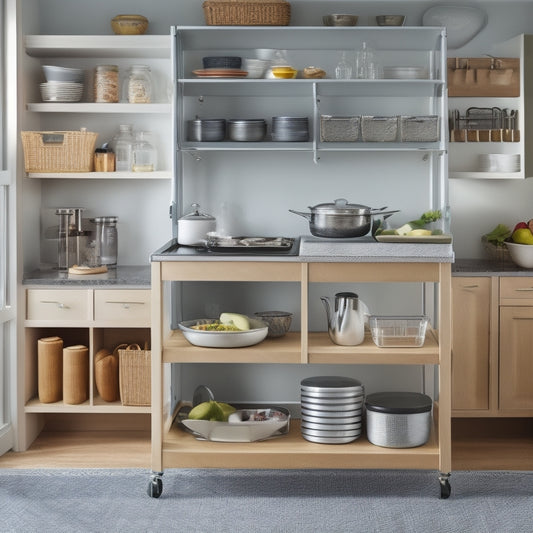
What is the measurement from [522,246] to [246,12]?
1.70 m

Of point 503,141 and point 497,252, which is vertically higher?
point 503,141

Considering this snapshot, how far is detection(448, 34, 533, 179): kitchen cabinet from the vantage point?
14.2 feet

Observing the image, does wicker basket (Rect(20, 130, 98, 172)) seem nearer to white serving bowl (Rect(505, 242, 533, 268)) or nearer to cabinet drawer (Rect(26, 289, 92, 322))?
cabinet drawer (Rect(26, 289, 92, 322))

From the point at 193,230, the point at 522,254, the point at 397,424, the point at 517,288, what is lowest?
the point at 397,424

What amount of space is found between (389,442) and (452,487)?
348 millimetres

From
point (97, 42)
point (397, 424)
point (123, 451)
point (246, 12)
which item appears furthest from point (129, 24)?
point (397, 424)

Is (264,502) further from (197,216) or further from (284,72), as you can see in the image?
(284,72)

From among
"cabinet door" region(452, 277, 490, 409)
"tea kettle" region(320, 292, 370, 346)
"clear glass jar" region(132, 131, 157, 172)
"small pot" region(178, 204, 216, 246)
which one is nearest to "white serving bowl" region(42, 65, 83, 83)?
"clear glass jar" region(132, 131, 157, 172)

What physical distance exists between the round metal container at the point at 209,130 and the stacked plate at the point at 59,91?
630 mm

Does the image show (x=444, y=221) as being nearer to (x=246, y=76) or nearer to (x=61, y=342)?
(x=246, y=76)

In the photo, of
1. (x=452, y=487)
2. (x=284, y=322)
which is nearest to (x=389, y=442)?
(x=452, y=487)

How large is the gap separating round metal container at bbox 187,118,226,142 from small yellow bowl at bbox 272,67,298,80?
328 mm

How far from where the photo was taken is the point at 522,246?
4.22 metres

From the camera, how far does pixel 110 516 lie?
342 centimetres
